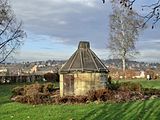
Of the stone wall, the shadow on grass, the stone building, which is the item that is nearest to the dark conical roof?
the stone building

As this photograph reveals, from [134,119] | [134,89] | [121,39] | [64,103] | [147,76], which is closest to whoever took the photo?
[134,119]

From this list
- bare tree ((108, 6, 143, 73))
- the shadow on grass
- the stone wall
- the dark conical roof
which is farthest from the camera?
bare tree ((108, 6, 143, 73))

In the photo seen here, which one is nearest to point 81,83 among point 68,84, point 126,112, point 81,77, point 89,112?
point 81,77

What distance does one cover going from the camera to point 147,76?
5200cm

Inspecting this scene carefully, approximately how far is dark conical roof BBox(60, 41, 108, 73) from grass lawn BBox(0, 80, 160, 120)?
4919 millimetres

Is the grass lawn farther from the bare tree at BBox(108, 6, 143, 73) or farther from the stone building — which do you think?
the bare tree at BBox(108, 6, 143, 73)

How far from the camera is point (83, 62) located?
2303 centimetres

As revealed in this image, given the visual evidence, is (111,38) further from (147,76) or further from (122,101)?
(122,101)

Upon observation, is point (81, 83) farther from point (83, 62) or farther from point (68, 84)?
point (83, 62)

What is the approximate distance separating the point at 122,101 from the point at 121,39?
37.8m

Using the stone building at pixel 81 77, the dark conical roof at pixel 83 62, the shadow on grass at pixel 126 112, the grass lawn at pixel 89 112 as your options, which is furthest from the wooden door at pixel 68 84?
the shadow on grass at pixel 126 112

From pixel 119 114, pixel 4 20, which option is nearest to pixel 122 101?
pixel 119 114

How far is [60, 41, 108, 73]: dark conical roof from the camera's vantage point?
887 inches

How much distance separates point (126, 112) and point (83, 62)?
8.52 meters
